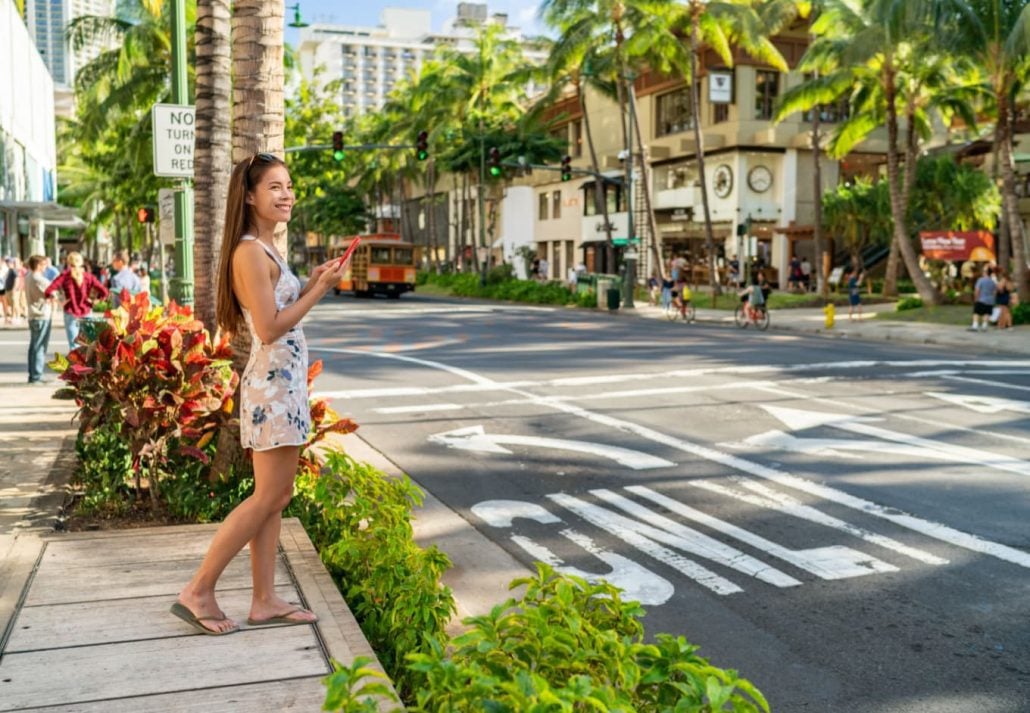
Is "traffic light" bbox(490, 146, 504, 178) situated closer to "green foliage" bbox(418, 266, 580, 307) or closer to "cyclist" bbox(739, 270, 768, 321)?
"green foliage" bbox(418, 266, 580, 307)

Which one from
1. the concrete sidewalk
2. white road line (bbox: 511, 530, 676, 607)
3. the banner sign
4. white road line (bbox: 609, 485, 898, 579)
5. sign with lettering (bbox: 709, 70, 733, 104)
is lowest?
white road line (bbox: 511, 530, 676, 607)

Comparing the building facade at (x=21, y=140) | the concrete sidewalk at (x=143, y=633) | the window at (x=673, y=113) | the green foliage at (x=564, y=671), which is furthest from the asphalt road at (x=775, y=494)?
the window at (x=673, y=113)

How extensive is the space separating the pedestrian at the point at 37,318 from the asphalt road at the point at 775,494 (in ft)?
12.4

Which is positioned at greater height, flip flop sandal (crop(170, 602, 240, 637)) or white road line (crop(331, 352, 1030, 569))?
flip flop sandal (crop(170, 602, 240, 637))

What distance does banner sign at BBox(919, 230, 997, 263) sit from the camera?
103 ft

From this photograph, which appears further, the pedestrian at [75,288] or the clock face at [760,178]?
the clock face at [760,178]

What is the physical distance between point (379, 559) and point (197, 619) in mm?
954

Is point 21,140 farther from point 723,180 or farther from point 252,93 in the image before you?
point 252,93

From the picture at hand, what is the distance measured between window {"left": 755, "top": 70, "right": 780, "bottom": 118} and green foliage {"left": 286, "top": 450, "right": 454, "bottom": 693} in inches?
1805

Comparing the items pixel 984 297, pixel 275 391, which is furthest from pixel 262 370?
pixel 984 297

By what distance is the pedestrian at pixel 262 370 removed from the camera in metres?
3.95

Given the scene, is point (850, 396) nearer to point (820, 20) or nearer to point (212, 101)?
point (212, 101)

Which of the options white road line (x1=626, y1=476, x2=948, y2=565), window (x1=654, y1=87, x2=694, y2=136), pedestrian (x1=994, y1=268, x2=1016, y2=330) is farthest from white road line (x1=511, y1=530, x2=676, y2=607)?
window (x1=654, y1=87, x2=694, y2=136)

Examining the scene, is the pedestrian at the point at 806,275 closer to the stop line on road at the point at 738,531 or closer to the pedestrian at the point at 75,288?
the pedestrian at the point at 75,288
